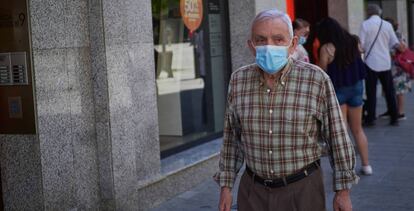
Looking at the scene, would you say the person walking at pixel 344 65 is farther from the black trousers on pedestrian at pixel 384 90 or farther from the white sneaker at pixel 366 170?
the black trousers on pedestrian at pixel 384 90

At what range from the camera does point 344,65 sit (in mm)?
7117

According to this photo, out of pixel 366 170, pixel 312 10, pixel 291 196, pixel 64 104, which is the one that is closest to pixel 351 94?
pixel 366 170

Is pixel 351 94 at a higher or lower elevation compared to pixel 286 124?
lower

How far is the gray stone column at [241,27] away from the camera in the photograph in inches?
336

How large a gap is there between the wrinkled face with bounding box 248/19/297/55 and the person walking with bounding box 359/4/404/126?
25.4 ft

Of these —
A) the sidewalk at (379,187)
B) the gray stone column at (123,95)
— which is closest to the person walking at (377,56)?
the sidewalk at (379,187)

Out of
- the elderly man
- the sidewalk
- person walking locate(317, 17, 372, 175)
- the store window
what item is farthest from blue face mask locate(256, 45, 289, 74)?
the store window

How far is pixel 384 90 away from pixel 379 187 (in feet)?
14.2

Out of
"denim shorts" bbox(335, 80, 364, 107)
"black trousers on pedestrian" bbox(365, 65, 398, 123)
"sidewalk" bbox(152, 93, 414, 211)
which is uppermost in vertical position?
"denim shorts" bbox(335, 80, 364, 107)

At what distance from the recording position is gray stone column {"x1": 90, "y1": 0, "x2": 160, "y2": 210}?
227 inches

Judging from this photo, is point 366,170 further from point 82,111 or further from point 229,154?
point 229,154

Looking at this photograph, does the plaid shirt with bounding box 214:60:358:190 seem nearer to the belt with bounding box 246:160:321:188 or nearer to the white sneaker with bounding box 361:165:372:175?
the belt with bounding box 246:160:321:188

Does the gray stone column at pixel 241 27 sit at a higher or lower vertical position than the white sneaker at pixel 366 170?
higher

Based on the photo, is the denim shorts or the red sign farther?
the red sign
